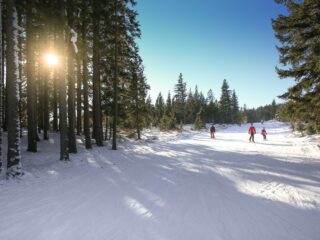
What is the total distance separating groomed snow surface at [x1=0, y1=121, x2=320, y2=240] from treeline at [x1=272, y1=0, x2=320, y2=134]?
5.76m

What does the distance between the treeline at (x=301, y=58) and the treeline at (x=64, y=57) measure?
10275 millimetres

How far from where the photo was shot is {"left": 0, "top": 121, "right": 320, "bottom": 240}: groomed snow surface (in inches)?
192

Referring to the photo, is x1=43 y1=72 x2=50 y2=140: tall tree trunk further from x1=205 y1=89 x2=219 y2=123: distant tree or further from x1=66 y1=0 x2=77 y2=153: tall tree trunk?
x1=205 y1=89 x2=219 y2=123: distant tree

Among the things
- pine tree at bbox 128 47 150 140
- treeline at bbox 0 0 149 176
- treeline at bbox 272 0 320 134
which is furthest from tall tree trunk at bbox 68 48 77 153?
pine tree at bbox 128 47 150 140

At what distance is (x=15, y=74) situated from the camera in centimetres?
993

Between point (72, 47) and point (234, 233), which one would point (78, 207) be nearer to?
point (234, 233)

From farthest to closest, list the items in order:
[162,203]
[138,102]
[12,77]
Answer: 1. [138,102]
2. [12,77]
3. [162,203]

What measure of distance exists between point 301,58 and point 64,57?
522 inches

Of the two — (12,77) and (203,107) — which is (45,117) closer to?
(12,77)

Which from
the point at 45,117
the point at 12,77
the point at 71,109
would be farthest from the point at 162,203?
the point at 45,117

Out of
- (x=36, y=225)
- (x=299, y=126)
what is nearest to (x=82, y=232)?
(x=36, y=225)

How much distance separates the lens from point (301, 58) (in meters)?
15.7

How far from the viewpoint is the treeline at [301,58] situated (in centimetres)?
1452

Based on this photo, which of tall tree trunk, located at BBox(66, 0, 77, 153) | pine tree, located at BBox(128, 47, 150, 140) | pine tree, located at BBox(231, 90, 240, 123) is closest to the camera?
tall tree trunk, located at BBox(66, 0, 77, 153)
